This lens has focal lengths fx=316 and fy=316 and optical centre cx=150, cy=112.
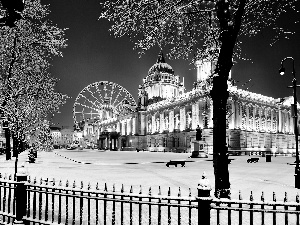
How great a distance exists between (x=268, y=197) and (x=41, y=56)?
2296 centimetres

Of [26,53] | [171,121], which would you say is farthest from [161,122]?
[26,53]

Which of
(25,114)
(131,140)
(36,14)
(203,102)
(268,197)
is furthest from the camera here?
(131,140)

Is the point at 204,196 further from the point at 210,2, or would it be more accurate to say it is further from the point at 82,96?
the point at 82,96

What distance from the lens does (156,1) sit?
33.3 feet

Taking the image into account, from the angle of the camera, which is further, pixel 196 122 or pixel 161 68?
pixel 161 68

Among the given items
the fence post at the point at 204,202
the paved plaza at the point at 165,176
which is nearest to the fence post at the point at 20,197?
the paved plaza at the point at 165,176

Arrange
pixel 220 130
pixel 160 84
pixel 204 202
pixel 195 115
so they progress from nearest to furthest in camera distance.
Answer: pixel 204 202 → pixel 220 130 → pixel 195 115 → pixel 160 84

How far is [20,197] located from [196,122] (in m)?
75.8

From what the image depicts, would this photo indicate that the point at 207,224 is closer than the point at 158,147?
Yes

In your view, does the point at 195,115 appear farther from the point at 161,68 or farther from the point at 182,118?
the point at 161,68

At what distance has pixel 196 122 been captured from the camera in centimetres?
8138

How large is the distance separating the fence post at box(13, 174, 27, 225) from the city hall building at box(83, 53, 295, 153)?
156ft

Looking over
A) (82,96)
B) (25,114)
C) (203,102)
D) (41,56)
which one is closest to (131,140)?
(82,96)

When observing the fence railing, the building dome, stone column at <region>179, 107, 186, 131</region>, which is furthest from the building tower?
Answer: the fence railing
